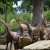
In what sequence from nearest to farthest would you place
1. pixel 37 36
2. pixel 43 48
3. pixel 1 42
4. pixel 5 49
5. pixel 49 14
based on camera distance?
pixel 43 48, pixel 5 49, pixel 1 42, pixel 37 36, pixel 49 14

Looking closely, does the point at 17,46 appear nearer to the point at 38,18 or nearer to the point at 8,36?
the point at 8,36

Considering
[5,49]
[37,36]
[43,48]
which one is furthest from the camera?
[37,36]

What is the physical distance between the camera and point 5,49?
24.6ft

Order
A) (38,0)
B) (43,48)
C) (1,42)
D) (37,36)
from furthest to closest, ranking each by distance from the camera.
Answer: (38,0), (37,36), (1,42), (43,48)

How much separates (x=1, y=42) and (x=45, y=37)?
79.8 inches

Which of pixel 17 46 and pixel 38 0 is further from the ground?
pixel 38 0

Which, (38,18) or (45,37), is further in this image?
(38,18)

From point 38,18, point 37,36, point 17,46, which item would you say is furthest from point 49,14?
point 17,46

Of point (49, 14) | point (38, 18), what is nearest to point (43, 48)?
point (38, 18)

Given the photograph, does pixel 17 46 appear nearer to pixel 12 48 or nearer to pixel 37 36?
pixel 12 48

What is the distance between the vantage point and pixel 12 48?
7.36 metres

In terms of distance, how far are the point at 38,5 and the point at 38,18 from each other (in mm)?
952

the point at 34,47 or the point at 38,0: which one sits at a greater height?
the point at 38,0

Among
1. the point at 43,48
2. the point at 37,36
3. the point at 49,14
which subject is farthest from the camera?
the point at 49,14
